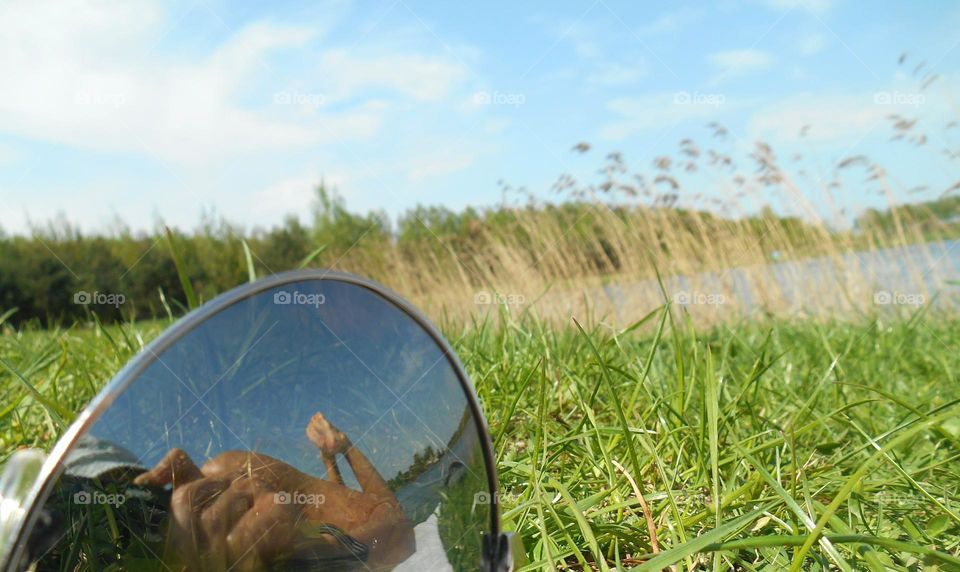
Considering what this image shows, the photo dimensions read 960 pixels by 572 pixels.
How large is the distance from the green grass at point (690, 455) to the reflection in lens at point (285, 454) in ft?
1.03

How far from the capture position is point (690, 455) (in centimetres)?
178

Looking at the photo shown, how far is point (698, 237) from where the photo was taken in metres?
6.30

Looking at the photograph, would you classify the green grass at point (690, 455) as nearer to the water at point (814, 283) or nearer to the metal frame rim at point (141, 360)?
the metal frame rim at point (141, 360)

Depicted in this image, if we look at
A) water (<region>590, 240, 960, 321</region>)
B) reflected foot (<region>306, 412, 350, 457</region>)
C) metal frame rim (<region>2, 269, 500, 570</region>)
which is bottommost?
water (<region>590, 240, 960, 321</region>)

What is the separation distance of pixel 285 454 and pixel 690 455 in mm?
1216

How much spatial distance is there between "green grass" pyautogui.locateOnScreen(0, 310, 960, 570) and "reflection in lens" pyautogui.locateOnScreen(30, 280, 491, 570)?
0.32 meters

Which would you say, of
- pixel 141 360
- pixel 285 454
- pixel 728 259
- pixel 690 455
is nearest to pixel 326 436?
pixel 285 454

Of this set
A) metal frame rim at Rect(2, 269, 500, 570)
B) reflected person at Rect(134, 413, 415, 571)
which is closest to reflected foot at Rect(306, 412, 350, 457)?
reflected person at Rect(134, 413, 415, 571)

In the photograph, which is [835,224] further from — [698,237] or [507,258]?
[507,258]

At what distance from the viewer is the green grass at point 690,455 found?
4.24 feet

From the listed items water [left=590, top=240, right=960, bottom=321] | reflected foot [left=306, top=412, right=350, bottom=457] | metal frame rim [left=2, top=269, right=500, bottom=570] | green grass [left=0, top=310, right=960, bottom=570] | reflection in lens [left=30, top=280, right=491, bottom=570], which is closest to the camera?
metal frame rim [left=2, top=269, right=500, bottom=570]

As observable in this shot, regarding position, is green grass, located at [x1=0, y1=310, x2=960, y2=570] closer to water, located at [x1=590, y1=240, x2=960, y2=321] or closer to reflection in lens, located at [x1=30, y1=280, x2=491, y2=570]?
reflection in lens, located at [x1=30, y1=280, x2=491, y2=570]

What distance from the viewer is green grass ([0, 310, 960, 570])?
129 cm

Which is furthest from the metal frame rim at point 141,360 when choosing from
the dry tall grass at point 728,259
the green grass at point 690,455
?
the dry tall grass at point 728,259
